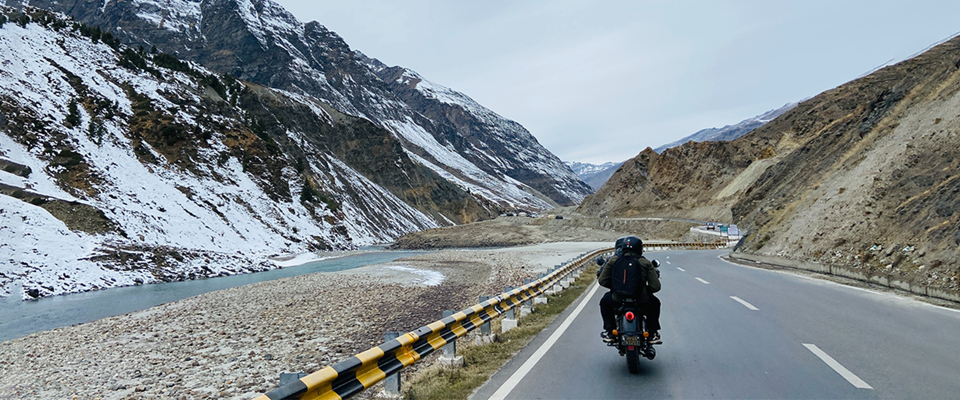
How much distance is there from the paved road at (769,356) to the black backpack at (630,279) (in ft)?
3.28

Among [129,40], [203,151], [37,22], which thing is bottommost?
[203,151]

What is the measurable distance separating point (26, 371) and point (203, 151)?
50.0 metres

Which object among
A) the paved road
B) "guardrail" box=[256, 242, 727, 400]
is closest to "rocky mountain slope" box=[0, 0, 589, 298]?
"guardrail" box=[256, 242, 727, 400]

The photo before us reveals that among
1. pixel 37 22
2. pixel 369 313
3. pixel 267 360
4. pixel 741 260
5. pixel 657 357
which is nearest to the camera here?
pixel 657 357

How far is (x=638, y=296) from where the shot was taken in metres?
6.31

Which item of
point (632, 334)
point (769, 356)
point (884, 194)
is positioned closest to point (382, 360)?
point (632, 334)

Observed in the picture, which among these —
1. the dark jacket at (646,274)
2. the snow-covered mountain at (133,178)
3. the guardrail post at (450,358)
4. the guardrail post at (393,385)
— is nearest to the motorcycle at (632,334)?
the dark jacket at (646,274)

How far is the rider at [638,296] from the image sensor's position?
6316 millimetres

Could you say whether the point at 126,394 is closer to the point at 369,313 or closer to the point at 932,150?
the point at 369,313

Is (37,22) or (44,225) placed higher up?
(37,22)

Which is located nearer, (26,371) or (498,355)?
(498,355)

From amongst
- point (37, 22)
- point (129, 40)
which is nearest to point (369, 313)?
point (37, 22)

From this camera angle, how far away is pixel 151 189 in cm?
4169

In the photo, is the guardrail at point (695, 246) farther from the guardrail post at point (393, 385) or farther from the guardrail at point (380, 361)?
the guardrail post at point (393, 385)
